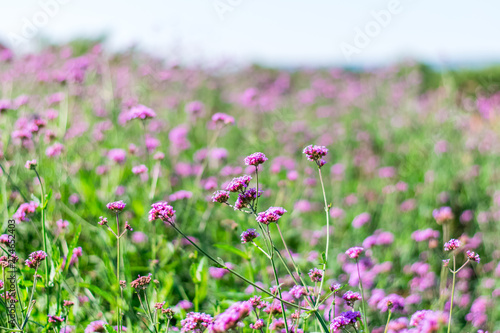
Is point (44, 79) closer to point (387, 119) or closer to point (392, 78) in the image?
point (387, 119)

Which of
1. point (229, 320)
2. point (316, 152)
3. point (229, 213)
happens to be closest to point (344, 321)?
point (229, 320)

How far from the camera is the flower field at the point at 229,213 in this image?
5.49 feet

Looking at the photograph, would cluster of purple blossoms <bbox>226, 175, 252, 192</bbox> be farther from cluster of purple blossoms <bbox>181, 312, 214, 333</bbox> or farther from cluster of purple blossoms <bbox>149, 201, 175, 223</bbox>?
cluster of purple blossoms <bbox>181, 312, 214, 333</bbox>

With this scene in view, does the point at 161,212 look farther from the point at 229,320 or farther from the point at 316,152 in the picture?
the point at 316,152

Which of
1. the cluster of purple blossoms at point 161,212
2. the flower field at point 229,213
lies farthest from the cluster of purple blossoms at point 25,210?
the cluster of purple blossoms at point 161,212

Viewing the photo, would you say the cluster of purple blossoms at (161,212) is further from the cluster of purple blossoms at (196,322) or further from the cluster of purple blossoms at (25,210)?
the cluster of purple blossoms at (25,210)

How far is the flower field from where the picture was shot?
167cm

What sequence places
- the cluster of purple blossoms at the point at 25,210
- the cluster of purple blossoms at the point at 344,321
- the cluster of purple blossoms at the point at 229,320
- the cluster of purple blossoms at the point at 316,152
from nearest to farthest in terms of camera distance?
the cluster of purple blossoms at the point at 229,320, the cluster of purple blossoms at the point at 344,321, the cluster of purple blossoms at the point at 316,152, the cluster of purple blossoms at the point at 25,210

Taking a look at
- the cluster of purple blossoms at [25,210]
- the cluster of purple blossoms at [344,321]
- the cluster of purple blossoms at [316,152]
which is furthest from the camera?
the cluster of purple blossoms at [25,210]

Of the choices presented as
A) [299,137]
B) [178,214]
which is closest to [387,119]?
[299,137]

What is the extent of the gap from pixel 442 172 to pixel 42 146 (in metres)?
3.72

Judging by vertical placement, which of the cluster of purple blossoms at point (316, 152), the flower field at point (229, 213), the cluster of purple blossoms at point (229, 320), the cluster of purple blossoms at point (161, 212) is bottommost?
the flower field at point (229, 213)

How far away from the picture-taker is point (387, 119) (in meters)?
6.43

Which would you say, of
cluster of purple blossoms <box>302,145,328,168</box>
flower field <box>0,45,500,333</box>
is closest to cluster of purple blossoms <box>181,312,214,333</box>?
flower field <box>0,45,500,333</box>
